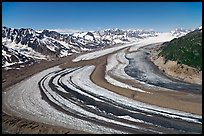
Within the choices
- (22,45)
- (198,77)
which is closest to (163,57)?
(198,77)

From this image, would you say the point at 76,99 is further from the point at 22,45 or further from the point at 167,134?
the point at 22,45

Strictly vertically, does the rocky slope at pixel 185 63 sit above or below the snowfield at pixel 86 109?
above

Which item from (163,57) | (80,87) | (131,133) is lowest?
(131,133)

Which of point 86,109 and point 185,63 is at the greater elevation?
point 185,63

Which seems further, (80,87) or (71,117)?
(80,87)

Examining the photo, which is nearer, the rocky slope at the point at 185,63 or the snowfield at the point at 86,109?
the snowfield at the point at 86,109

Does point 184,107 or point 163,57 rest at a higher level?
point 163,57

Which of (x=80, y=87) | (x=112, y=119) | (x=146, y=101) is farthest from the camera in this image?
(x=80, y=87)

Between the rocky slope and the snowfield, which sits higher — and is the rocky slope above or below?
above

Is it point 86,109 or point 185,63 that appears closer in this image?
point 86,109

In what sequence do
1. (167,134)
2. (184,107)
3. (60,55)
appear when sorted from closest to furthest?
(167,134) < (184,107) < (60,55)

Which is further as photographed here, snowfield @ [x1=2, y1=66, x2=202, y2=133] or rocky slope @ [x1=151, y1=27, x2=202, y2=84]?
rocky slope @ [x1=151, y1=27, x2=202, y2=84]
